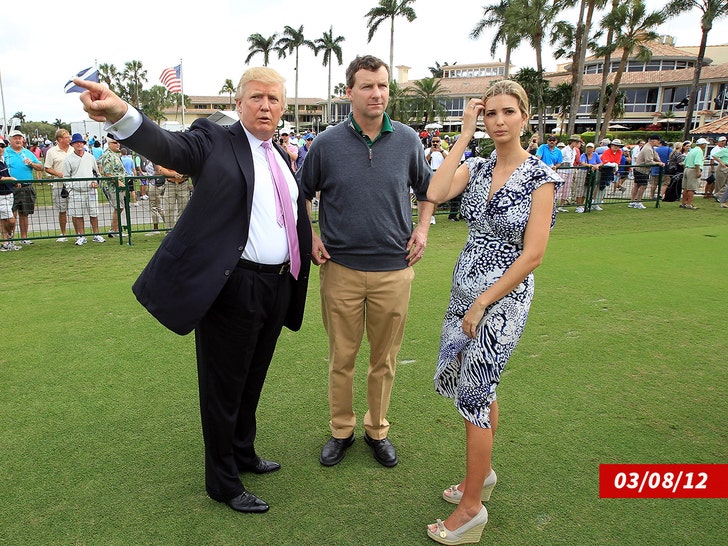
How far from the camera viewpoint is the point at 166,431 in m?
3.38

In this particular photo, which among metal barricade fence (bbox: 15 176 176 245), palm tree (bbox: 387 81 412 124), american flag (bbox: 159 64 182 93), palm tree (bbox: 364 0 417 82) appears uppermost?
palm tree (bbox: 364 0 417 82)

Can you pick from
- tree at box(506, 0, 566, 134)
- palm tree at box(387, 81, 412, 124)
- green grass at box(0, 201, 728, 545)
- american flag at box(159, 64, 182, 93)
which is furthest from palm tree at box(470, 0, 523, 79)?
green grass at box(0, 201, 728, 545)

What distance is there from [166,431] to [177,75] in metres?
21.1

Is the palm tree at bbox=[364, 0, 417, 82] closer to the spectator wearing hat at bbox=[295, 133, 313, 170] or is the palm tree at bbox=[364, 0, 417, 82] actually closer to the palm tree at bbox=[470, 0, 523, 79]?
the palm tree at bbox=[470, 0, 523, 79]

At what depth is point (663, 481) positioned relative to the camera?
2979mm

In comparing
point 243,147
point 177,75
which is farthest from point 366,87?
point 177,75

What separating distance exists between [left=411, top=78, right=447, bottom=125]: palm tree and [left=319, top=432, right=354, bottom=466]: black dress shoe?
6090 cm

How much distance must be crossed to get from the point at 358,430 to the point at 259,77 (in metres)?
2.27

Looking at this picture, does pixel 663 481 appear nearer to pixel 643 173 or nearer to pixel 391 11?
pixel 643 173

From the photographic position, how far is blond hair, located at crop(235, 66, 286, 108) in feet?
8.04

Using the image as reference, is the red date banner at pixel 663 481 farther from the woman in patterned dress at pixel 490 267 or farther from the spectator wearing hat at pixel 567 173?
the spectator wearing hat at pixel 567 173

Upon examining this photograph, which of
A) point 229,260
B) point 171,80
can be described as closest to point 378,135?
point 229,260

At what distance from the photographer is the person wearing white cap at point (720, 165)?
15.8 meters

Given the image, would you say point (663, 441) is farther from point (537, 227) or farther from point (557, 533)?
point (537, 227)
